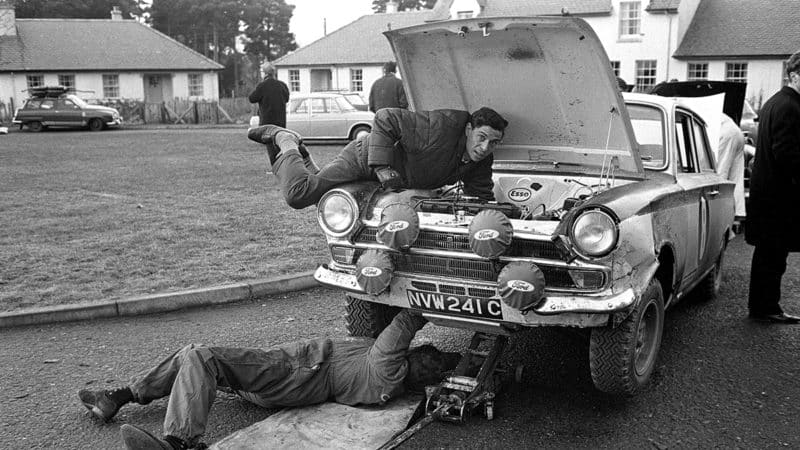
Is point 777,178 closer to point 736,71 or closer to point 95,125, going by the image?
point 95,125

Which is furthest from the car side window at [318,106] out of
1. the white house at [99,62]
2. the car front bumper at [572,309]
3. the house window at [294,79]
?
the house window at [294,79]

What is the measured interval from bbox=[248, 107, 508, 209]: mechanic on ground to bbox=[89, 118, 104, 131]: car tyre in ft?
98.5

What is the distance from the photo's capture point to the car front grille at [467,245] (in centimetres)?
394

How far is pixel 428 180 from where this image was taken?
5.04m

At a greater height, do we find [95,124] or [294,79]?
[294,79]

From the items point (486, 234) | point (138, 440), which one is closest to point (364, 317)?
point (486, 234)

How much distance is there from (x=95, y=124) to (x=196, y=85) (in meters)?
14.5

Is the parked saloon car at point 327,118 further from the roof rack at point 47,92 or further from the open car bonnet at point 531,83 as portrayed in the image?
the open car bonnet at point 531,83

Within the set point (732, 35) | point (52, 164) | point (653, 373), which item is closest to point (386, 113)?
point (653, 373)

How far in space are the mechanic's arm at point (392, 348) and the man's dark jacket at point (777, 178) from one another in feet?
10.1

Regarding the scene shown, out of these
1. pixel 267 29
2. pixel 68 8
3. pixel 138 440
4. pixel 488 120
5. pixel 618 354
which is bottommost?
pixel 138 440

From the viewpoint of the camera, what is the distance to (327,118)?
22141 millimetres

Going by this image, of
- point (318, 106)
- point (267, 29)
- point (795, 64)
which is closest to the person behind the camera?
point (795, 64)

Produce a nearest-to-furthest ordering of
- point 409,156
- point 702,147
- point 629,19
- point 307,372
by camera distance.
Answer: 1. point 307,372
2. point 409,156
3. point 702,147
4. point 629,19
